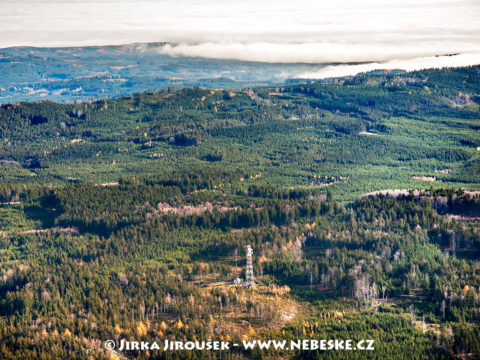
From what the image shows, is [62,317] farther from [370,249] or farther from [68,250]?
[370,249]

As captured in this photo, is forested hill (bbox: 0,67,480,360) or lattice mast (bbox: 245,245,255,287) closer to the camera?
forested hill (bbox: 0,67,480,360)

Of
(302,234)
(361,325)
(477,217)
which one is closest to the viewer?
(361,325)

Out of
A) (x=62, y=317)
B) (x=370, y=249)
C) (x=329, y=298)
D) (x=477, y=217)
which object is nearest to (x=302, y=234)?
(x=370, y=249)

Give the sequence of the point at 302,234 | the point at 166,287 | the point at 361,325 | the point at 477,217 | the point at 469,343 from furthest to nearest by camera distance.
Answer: the point at 477,217
the point at 302,234
the point at 166,287
the point at 361,325
the point at 469,343

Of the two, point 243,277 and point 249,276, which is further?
point 243,277

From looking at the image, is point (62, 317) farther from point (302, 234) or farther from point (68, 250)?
point (302, 234)

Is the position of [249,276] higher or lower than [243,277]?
higher

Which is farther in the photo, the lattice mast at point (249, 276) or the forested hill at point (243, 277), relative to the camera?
the lattice mast at point (249, 276)

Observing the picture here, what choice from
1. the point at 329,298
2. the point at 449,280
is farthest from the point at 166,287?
the point at 449,280

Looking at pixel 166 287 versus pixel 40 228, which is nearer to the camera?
pixel 166 287
